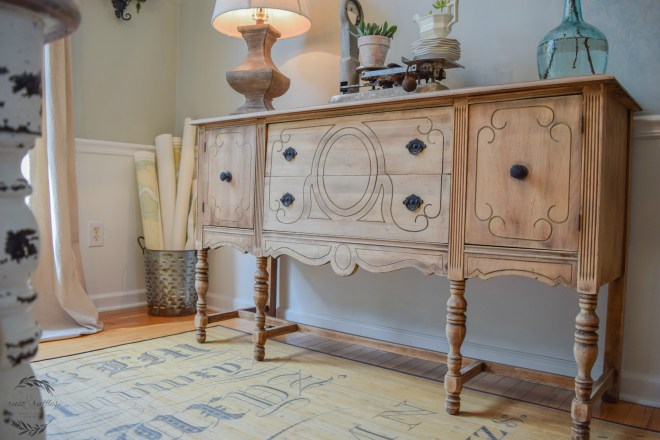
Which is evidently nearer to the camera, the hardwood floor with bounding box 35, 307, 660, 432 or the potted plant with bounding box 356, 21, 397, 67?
the hardwood floor with bounding box 35, 307, 660, 432

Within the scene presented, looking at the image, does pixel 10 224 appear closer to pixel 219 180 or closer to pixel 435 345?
pixel 219 180

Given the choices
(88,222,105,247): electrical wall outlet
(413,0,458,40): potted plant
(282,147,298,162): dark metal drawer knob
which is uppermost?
(413,0,458,40): potted plant

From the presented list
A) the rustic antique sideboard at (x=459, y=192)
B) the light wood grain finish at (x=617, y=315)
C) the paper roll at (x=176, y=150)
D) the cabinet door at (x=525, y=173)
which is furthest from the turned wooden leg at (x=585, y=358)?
the paper roll at (x=176, y=150)

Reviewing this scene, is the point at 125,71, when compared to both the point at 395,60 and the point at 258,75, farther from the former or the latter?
the point at 395,60

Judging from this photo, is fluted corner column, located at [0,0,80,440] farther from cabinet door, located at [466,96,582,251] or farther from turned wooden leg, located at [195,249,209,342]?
turned wooden leg, located at [195,249,209,342]

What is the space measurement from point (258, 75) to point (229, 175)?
0.43m

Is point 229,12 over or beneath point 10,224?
over

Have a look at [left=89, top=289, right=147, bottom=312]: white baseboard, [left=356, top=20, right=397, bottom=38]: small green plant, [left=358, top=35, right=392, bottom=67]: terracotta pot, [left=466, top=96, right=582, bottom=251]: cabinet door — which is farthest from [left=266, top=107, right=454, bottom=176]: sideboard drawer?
[left=89, top=289, right=147, bottom=312]: white baseboard

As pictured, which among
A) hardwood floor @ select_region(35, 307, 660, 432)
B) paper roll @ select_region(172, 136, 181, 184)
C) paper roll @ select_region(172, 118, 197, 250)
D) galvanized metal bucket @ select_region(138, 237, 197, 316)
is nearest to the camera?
hardwood floor @ select_region(35, 307, 660, 432)

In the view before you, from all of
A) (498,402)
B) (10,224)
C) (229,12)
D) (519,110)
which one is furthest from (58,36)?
(229,12)

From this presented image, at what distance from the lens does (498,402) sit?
161 cm

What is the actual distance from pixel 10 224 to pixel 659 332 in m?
1.75

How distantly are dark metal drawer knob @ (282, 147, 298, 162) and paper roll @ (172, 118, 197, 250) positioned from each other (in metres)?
1.03

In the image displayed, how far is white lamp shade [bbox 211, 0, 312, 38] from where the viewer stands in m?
2.14
